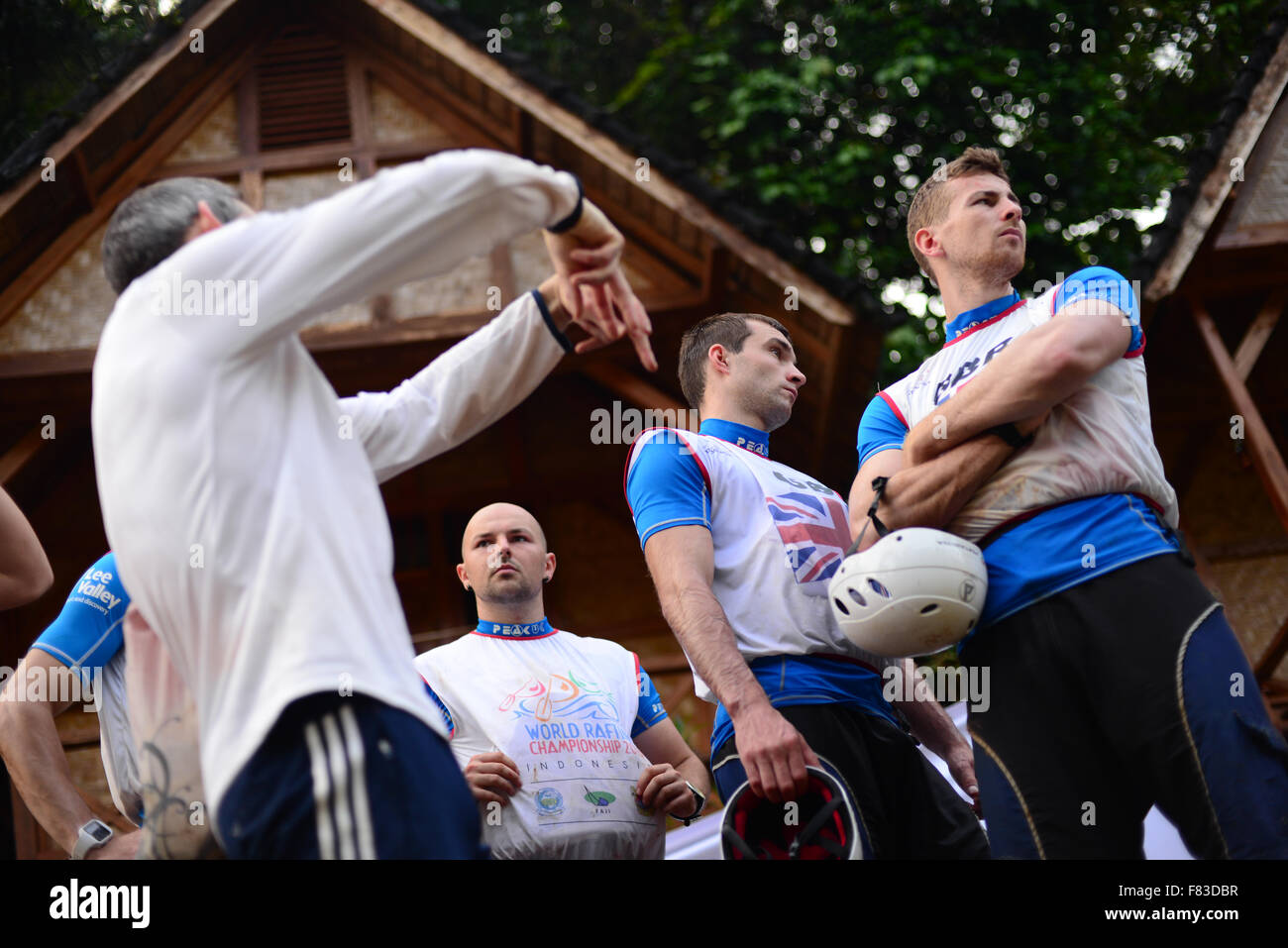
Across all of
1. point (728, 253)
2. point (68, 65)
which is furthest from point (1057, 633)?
point (68, 65)

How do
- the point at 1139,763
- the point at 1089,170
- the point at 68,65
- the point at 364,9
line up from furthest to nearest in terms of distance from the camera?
the point at 1089,170 → the point at 68,65 → the point at 364,9 → the point at 1139,763

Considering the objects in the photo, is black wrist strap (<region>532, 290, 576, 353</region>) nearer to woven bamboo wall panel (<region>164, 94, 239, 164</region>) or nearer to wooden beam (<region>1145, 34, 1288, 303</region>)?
wooden beam (<region>1145, 34, 1288, 303</region>)

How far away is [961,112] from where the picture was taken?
12.9 m

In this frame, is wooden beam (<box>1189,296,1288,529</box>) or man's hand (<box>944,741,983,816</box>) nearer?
man's hand (<box>944,741,983,816</box>)

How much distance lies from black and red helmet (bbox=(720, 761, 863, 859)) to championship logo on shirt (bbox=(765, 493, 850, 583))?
555mm

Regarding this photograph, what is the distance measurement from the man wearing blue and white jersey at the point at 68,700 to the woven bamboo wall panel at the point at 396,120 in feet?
17.8

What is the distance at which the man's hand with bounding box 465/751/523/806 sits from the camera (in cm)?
345

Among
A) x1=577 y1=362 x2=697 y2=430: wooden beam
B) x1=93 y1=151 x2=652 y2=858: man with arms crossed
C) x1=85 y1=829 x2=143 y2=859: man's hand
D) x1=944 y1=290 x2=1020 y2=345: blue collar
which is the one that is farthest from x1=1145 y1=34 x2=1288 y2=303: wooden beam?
x1=85 y1=829 x2=143 y2=859: man's hand

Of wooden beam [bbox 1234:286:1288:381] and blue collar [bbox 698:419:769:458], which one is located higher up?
wooden beam [bbox 1234:286:1288:381]

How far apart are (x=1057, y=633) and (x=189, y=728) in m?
1.83

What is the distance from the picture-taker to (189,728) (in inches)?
89.5

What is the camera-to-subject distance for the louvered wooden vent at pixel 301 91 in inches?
341

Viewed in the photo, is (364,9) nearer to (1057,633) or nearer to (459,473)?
(459,473)

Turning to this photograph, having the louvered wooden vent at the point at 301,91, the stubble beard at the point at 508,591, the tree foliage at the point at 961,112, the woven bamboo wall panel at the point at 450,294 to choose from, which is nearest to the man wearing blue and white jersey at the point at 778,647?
the stubble beard at the point at 508,591
